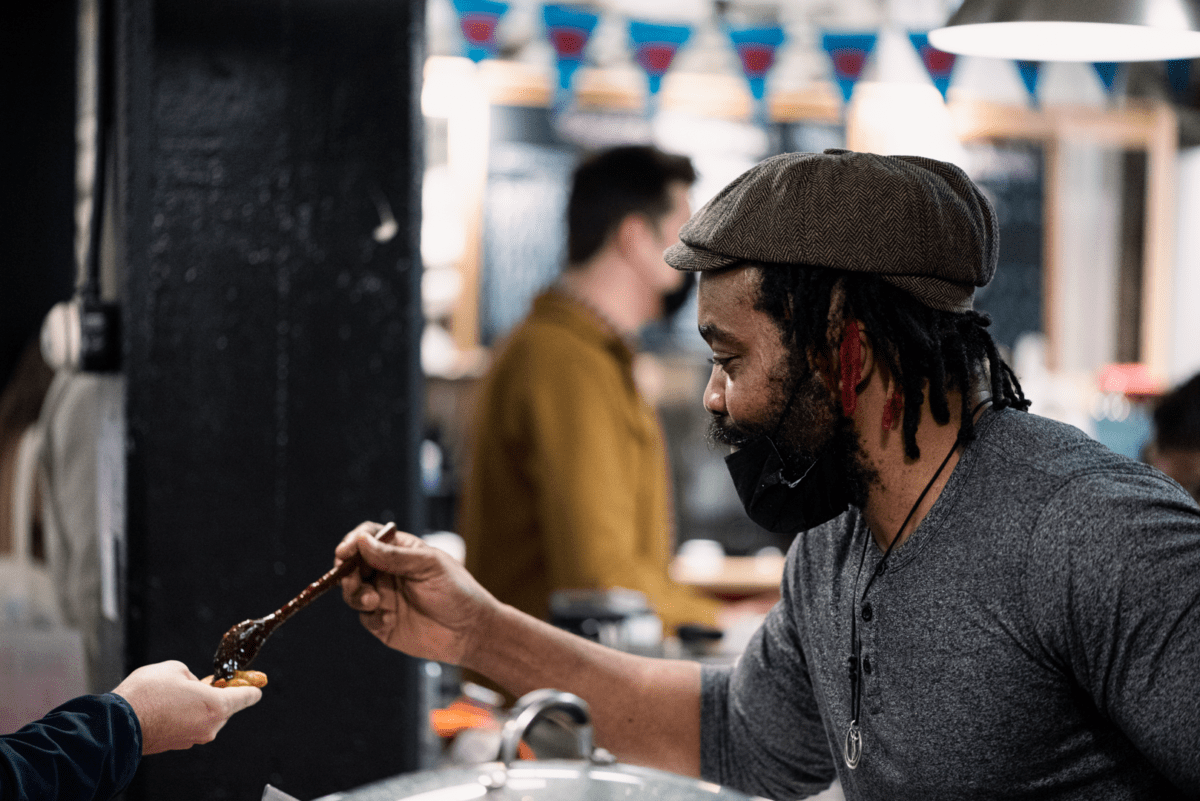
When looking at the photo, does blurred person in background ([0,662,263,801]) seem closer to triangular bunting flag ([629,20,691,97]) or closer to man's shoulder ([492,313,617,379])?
man's shoulder ([492,313,617,379])

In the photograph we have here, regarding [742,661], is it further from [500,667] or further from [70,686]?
[70,686]

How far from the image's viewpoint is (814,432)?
4.57 ft

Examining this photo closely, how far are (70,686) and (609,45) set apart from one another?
4125mm

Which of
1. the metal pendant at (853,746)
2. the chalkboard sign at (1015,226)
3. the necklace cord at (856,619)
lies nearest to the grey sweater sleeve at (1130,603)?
the necklace cord at (856,619)

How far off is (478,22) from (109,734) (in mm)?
3559

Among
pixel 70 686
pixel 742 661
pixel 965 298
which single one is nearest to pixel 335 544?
pixel 70 686

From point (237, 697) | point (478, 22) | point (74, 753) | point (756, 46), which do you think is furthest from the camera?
point (756, 46)

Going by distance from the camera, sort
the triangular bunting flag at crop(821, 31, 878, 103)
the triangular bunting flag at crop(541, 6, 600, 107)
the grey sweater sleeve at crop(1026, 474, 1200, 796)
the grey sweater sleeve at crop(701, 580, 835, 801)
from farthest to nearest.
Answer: the triangular bunting flag at crop(821, 31, 878, 103), the triangular bunting flag at crop(541, 6, 600, 107), the grey sweater sleeve at crop(701, 580, 835, 801), the grey sweater sleeve at crop(1026, 474, 1200, 796)

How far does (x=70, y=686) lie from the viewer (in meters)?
2.03

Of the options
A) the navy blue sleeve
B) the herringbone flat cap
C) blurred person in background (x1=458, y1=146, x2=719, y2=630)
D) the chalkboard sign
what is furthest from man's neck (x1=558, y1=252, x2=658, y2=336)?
the chalkboard sign

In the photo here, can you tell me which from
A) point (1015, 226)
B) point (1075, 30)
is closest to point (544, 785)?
point (1075, 30)

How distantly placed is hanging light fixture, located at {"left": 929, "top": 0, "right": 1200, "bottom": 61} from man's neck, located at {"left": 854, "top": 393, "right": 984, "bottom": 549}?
0.62 m

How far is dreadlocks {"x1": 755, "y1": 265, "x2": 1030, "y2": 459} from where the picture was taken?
135cm

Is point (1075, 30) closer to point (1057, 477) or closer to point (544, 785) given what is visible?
point (1057, 477)
